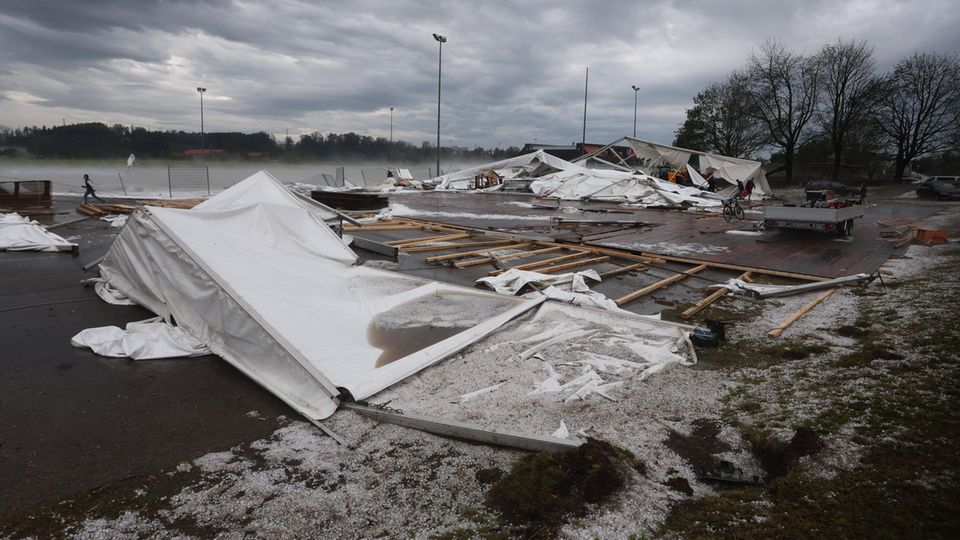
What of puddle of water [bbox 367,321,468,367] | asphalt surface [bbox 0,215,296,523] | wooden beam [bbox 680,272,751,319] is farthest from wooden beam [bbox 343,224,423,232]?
wooden beam [bbox 680,272,751,319]

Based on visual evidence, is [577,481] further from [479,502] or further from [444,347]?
[444,347]

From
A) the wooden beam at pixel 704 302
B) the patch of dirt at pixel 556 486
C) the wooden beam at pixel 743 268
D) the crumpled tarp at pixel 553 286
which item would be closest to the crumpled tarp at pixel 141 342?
the patch of dirt at pixel 556 486

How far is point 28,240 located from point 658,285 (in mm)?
12542

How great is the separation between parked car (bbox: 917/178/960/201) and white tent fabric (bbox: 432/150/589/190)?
21327 mm

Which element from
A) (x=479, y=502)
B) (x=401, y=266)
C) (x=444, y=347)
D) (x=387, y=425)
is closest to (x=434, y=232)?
(x=401, y=266)

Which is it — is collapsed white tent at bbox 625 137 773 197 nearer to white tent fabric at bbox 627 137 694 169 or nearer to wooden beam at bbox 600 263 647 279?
white tent fabric at bbox 627 137 694 169

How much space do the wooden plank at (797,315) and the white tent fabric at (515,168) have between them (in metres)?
29.5

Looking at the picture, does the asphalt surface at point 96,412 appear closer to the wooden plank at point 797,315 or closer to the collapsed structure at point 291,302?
the collapsed structure at point 291,302

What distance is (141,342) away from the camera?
5.16 meters

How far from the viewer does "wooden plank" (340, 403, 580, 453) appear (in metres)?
3.32

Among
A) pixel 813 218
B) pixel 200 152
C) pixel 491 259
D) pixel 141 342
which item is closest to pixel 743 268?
pixel 491 259

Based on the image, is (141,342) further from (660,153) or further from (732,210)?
(660,153)

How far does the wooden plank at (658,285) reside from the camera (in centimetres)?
744

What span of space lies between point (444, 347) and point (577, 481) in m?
2.37
